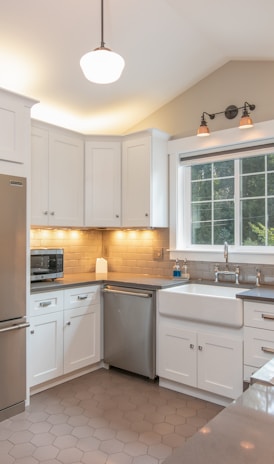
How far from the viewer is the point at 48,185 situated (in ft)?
10.8

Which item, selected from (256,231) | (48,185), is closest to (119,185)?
(48,185)

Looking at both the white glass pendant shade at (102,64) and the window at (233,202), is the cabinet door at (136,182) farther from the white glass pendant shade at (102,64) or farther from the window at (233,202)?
the white glass pendant shade at (102,64)

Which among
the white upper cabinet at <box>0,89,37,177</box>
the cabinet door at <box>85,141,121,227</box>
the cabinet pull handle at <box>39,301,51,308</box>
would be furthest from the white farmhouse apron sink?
the white upper cabinet at <box>0,89,37,177</box>

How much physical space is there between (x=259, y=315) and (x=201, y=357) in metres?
0.61

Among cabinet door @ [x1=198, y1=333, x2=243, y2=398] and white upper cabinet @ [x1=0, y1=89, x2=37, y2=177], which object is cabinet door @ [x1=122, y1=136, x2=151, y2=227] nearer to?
white upper cabinet @ [x1=0, y1=89, x2=37, y2=177]

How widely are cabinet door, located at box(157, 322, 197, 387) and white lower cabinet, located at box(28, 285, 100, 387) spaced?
27.4 inches

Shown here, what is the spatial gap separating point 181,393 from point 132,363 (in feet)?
1.68

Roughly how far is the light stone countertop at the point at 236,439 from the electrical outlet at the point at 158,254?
288 cm

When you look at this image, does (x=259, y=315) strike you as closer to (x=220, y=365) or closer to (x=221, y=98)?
(x=220, y=365)

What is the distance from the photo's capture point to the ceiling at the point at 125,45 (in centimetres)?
247

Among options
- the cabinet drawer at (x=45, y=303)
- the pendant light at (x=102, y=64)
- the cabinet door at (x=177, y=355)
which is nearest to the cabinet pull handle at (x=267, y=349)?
the cabinet door at (x=177, y=355)

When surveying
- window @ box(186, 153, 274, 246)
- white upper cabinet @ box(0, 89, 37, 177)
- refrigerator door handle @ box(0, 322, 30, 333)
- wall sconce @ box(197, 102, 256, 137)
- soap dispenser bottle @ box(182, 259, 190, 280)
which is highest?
wall sconce @ box(197, 102, 256, 137)

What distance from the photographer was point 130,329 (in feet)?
10.5

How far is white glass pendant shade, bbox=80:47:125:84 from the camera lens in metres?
1.89
